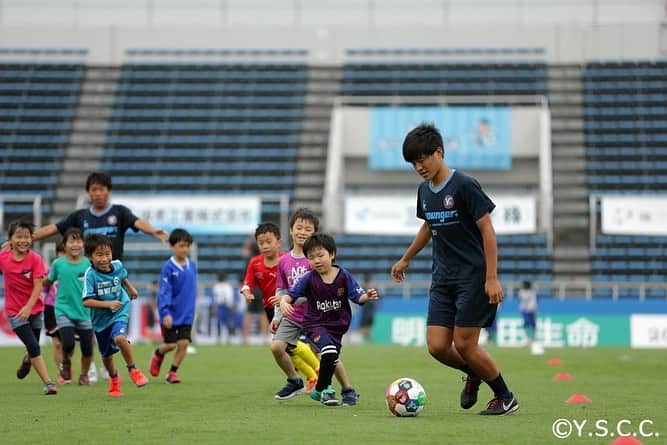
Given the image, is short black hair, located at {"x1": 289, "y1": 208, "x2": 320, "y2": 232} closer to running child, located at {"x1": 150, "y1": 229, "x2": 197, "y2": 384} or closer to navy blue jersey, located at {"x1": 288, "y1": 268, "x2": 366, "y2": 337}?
navy blue jersey, located at {"x1": 288, "y1": 268, "x2": 366, "y2": 337}

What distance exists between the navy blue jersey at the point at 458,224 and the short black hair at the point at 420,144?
322mm

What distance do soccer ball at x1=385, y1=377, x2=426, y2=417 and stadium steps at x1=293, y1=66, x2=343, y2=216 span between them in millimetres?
24193

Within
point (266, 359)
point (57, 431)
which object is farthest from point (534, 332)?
point (57, 431)

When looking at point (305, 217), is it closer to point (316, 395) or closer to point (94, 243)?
point (316, 395)

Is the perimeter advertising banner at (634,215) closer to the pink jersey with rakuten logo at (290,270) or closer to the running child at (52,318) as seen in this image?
the running child at (52,318)

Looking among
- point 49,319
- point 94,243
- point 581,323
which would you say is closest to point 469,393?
point 94,243

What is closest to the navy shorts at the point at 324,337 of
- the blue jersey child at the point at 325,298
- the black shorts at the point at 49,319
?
the blue jersey child at the point at 325,298

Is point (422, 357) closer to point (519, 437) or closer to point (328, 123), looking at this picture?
point (519, 437)

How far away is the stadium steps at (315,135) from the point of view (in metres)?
33.5

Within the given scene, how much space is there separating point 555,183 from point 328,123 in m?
7.73

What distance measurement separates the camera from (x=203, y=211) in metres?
29.9

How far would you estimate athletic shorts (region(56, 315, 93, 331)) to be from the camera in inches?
484

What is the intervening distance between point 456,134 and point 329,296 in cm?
2500

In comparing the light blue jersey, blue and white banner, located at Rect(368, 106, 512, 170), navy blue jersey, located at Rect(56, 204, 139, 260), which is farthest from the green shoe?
blue and white banner, located at Rect(368, 106, 512, 170)
